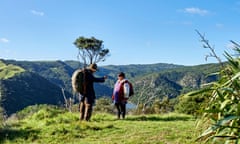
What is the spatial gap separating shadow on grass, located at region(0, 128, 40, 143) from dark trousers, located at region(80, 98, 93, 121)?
1.98 m

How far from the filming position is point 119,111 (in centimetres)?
1367

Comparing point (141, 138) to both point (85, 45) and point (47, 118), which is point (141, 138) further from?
point (85, 45)

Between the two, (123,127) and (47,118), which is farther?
(47,118)

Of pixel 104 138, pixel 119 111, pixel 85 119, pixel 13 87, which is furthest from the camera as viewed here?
pixel 13 87

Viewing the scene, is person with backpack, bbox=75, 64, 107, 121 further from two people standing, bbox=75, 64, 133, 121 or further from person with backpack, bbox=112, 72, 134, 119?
person with backpack, bbox=112, 72, 134, 119

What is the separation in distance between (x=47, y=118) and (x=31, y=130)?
5.74 ft

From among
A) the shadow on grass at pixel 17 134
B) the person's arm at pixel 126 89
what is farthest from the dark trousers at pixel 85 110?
the shadow on grass at pixel 17 134

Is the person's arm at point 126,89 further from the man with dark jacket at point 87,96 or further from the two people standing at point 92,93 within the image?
the man with dark jacket at point 87,96

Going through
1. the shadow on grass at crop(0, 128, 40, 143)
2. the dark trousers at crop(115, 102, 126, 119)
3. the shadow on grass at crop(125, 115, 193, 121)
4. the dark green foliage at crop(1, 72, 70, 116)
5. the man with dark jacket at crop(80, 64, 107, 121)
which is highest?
the man with dark jacket at crop(80, 64, 107, 121)

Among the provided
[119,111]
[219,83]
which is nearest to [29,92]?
[119,111]

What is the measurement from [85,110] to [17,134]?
101 inches

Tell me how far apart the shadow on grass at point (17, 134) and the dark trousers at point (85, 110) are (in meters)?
1.98

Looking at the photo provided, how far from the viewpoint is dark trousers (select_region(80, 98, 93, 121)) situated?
12.5 m

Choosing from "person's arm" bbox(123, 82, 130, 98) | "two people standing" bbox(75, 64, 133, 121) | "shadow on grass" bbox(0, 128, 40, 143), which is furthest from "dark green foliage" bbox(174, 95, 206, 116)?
"shadow on grass" bbox(0, 128, 40, 143)
